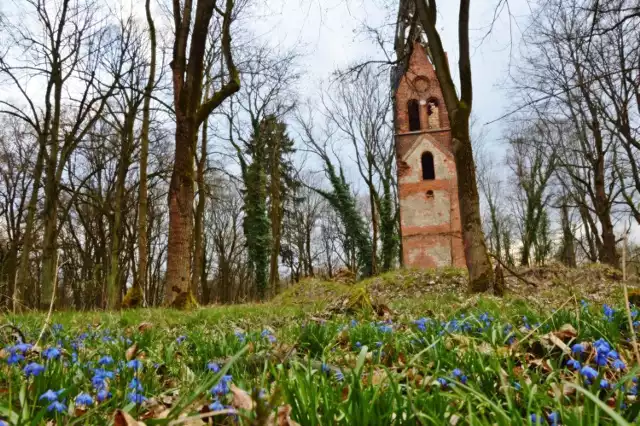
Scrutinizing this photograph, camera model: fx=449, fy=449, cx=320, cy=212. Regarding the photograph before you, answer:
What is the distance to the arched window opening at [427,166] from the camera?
1020 inches

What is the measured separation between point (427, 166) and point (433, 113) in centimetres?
316

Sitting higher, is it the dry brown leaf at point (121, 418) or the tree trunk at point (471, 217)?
the tree trunk at point (471, 217)

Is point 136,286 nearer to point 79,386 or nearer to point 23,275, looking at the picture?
point 23,275

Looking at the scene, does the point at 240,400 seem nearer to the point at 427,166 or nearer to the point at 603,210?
the point at 603,210

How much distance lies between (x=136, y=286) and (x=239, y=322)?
630cm

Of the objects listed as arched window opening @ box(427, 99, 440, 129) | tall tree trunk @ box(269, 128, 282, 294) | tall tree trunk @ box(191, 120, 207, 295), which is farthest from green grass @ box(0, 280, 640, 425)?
arched window opening @ box(427, 99, 440, 129)

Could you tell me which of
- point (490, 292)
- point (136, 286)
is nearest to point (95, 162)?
point (136, 286)

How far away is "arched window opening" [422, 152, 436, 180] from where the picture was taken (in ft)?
85.0

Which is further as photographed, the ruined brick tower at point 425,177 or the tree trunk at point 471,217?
the ruined brick tower at point 425,177

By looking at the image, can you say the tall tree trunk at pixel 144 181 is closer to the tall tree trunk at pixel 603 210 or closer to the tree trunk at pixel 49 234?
the tree trunk at pixel 49 234

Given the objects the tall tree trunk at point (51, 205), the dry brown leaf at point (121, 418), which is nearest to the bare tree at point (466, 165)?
the dry brown leaf at point (121, 418)

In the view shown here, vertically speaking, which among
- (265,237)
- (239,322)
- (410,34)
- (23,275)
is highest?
(410,34)

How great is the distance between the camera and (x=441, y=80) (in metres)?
9.86

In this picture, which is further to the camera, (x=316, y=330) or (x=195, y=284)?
(x=195, y=284)
